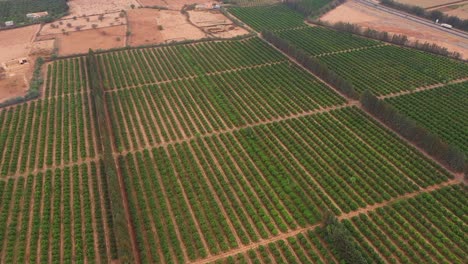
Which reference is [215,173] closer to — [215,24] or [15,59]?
[15,59]

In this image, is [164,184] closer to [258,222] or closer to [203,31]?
[258,222]

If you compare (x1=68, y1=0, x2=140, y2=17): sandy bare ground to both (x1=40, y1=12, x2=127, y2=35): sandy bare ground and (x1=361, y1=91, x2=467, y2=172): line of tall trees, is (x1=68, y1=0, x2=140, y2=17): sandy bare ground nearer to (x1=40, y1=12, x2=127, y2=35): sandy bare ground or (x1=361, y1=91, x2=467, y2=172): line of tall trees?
(x1=40, y1=12, x2=127, y2=35): sandy bare ground

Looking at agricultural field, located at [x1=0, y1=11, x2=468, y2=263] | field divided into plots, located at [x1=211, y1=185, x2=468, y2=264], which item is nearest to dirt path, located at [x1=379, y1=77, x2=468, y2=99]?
agricultural field, located at [x1=0, y1=11, x2=468, y2=263]

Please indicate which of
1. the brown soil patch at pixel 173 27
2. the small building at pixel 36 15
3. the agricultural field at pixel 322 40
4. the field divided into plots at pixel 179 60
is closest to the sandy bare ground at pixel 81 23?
the small building at pixel 36 15

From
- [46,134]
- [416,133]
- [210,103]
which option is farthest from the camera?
[210,103]

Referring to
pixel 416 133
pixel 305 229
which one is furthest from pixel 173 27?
pixel 305 229

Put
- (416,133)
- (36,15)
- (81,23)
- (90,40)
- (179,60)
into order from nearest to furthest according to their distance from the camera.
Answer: (416,133) < (179,60) < (90,40) < (81,23) < (36,15)
